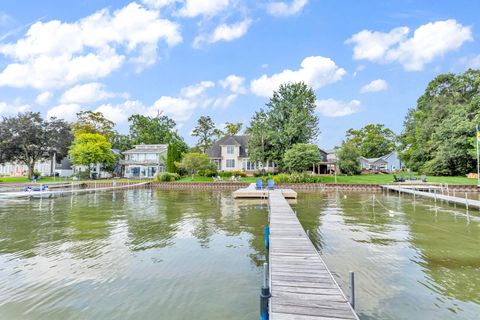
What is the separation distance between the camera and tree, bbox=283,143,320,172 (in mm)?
34406

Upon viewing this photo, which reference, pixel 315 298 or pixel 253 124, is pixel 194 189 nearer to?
pixel 253 124

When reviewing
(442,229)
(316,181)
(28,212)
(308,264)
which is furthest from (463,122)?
(28,212)

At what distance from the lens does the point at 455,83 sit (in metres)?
45.8

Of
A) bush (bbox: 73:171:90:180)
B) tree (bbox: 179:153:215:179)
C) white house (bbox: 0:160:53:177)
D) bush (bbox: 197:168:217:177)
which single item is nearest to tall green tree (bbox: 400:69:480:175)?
bush (bbox: 197:168:217:177)

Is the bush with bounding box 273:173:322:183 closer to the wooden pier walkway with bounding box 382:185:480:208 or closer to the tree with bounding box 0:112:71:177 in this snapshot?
the wooden pier walkway with bounding box 382:185:480:208

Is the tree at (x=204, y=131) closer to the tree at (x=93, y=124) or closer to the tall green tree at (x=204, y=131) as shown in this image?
the tall green tree at (x=204, y=131)

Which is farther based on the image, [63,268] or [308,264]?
[63,268]

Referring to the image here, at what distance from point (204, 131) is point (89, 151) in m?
25.9

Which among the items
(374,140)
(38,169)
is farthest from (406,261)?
(38,169)

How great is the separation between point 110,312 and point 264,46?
1191 inches

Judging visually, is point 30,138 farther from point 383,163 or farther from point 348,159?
point 383,163

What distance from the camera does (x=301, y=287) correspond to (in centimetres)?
461

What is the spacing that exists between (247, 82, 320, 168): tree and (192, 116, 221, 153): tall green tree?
879 inches

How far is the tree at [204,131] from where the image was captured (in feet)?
200
